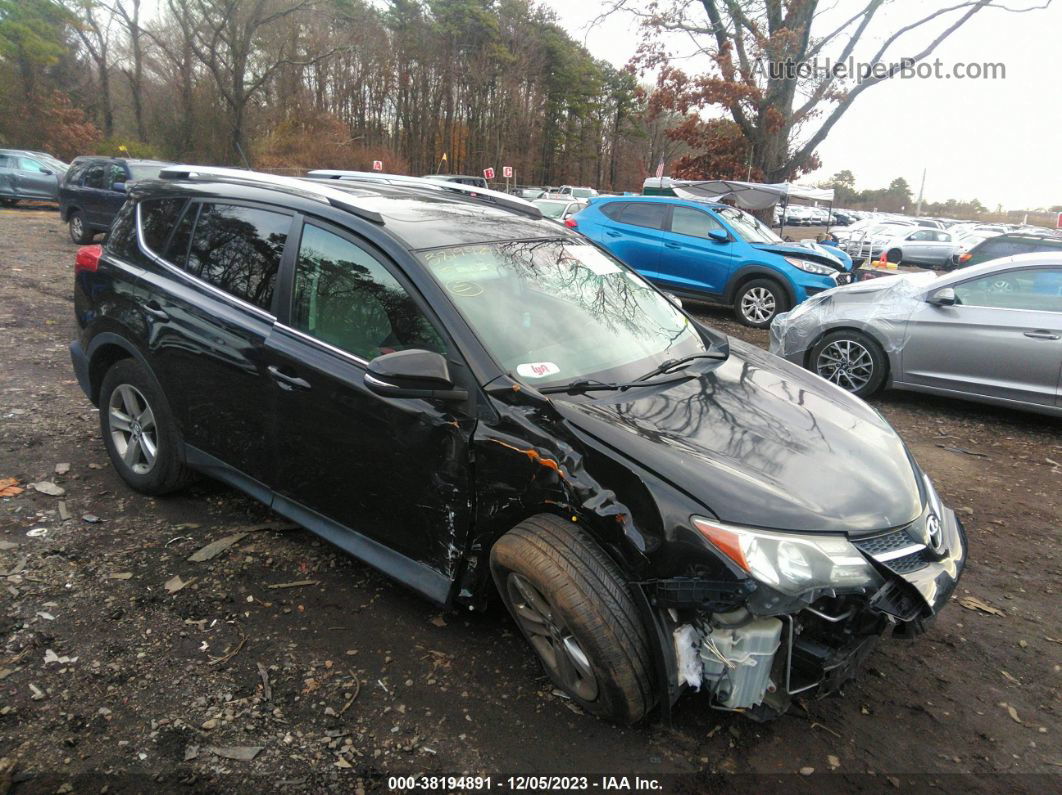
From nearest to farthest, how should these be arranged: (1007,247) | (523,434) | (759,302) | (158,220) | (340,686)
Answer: (523,434), (340,686), (158,220), (759,302), (1007,247)

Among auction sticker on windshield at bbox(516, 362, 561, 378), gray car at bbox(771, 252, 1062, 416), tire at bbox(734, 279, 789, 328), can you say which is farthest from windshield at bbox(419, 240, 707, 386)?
tire at bbox(734, 279, 789, 328)

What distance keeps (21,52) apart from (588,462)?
142 ft

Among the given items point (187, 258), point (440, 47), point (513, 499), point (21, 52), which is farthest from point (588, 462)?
point (440, 47)

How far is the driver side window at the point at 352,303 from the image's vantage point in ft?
9.30

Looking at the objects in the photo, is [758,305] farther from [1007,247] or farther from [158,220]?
[158,220]

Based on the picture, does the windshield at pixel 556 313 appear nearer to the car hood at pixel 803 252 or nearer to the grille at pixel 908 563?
the grille at pixel 908 563

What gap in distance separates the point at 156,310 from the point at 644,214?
9069 millimetres

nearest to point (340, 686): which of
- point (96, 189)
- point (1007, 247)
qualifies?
point (96, 189)

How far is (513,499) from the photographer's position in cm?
254

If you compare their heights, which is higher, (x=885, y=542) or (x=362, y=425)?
(x=362, y=425)

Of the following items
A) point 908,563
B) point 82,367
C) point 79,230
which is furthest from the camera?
point 79,230

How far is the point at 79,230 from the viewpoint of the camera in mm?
14023

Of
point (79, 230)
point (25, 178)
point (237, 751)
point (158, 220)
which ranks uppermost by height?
point (25, 178)

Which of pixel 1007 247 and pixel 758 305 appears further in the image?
pixel 1007 247
